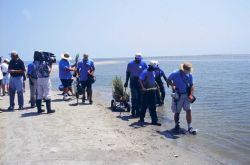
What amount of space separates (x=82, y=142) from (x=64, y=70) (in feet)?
23.8

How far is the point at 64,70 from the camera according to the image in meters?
15.1

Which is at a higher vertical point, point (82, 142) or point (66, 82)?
point (66, 82)

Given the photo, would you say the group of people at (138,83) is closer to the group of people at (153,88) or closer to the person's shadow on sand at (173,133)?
the group of people at (153,88)

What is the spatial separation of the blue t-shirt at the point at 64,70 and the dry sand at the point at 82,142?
12.5ft

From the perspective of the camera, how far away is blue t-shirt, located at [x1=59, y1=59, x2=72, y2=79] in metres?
15.0

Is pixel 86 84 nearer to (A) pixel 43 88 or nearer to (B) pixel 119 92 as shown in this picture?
(B) pixel 119 92

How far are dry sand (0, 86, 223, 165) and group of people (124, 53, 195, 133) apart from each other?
63cm

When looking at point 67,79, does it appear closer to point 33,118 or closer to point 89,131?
point 33,118

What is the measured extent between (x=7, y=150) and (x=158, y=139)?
12.0ft

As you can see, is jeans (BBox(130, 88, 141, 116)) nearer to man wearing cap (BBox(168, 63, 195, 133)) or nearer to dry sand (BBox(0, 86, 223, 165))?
dry sand (BBox(0, 86, 223, 165))

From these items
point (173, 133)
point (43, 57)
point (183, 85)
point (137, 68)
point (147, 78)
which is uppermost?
→ point (43, 57)

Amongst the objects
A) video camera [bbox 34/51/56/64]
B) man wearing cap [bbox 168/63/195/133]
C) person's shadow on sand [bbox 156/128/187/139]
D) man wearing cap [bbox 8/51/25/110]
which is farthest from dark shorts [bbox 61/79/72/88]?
man wearing cap [bbox 168/63/195/133]

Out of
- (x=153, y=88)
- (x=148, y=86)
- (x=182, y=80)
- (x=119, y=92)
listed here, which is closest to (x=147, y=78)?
(x=148, y=86)

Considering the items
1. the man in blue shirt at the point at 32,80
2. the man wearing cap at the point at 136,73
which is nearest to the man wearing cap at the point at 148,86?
the man wearing cap at the point at 136,73
